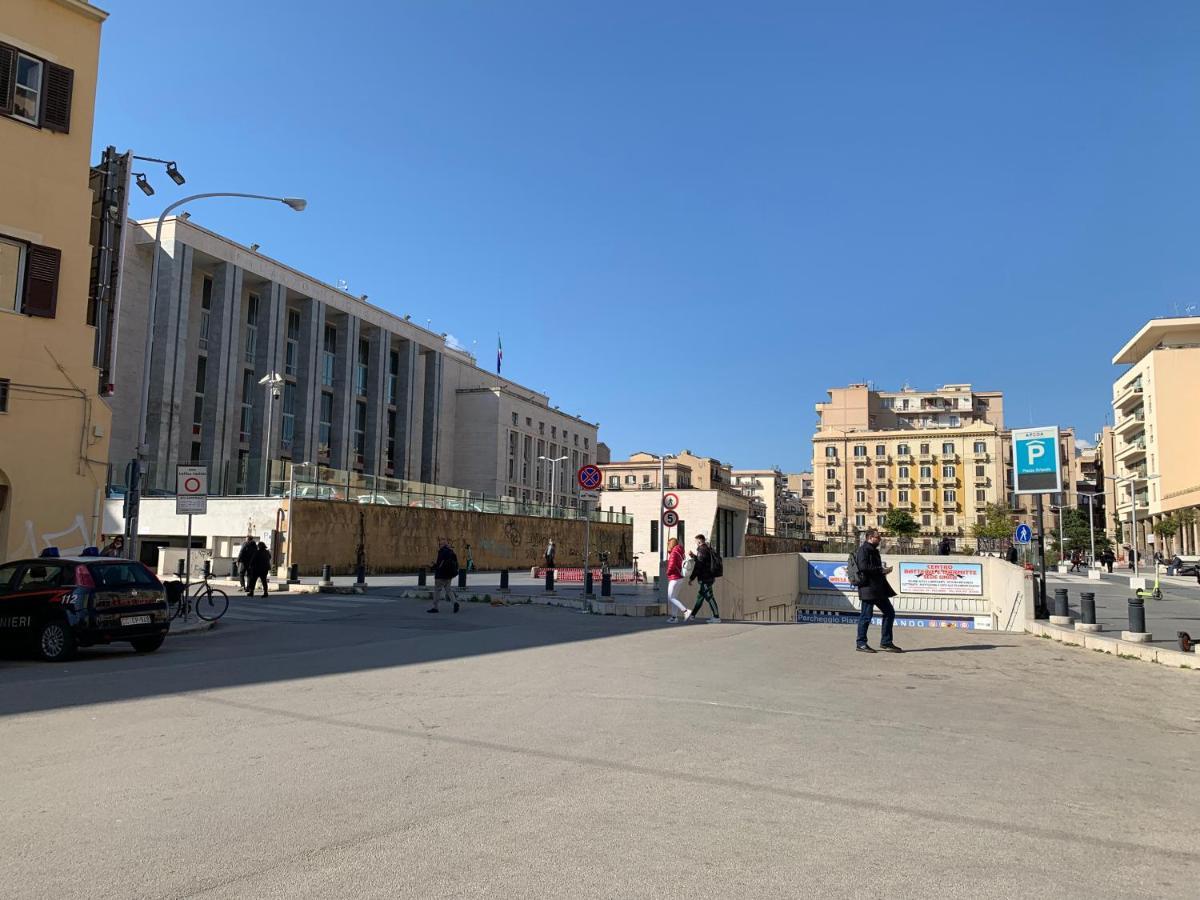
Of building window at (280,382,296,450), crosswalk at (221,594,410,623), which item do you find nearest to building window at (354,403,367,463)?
building window at (280,382,296,450)

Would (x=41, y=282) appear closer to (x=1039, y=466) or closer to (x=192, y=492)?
(x=192, y=492)

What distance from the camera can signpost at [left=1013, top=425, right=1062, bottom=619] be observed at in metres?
19.2

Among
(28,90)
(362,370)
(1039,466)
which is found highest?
(362,370)

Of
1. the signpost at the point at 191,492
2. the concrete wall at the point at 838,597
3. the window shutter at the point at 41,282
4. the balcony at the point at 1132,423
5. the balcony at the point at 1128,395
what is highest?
the balcony at the point at 1128,395

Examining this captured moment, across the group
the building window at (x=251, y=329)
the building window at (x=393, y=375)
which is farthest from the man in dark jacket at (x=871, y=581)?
the building window at (x=393, y=375)

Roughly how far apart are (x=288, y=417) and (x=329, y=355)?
313 inches

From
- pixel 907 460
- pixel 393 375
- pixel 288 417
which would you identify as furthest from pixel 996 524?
pixel 288 417

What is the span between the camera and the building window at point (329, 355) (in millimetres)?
75281

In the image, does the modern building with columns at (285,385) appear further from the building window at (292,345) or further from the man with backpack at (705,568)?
the man with backpack at (705,568)

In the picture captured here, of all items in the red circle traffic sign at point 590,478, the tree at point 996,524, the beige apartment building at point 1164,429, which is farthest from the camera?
the tree at point 996,524

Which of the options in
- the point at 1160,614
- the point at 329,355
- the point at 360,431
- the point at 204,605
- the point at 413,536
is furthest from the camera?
the point at 360,431

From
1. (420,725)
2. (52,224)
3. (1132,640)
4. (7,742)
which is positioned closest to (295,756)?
(420,725)

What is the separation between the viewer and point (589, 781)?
573 centimetres

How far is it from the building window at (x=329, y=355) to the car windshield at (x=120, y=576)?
6367 centimetres
